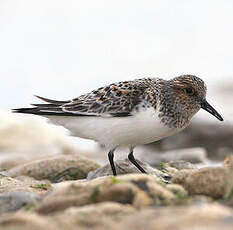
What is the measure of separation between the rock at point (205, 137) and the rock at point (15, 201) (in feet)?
28.4

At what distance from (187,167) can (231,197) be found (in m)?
3.49

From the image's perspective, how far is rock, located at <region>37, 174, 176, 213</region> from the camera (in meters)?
4.18

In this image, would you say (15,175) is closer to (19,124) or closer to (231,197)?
(231,197)

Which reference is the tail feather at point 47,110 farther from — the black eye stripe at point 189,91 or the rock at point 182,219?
the rock at point 182,219

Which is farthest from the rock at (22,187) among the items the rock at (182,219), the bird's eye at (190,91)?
the rock at (182,219)

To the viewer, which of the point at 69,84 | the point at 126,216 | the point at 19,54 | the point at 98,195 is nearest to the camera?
the point at 126,216

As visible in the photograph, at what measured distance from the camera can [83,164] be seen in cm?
820

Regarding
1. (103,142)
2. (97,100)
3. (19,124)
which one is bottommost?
(19,124)

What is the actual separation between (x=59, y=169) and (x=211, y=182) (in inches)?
145

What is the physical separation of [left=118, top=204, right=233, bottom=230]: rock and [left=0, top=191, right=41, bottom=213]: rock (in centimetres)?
135

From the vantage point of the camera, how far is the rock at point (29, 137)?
519 inches

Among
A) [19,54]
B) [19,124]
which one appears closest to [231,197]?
[19,124]

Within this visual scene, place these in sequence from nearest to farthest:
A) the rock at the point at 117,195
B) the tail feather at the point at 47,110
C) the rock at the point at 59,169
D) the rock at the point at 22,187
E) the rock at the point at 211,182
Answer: the rock at the point at 117,195, the rock at the point at 211,182, the rock at the point at 22,187, the tail feather at the point at 47,110, the rock at the point at 59,169

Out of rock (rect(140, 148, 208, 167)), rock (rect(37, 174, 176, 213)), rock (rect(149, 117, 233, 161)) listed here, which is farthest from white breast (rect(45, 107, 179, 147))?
rock (rect(149, 117, 233, 161))
